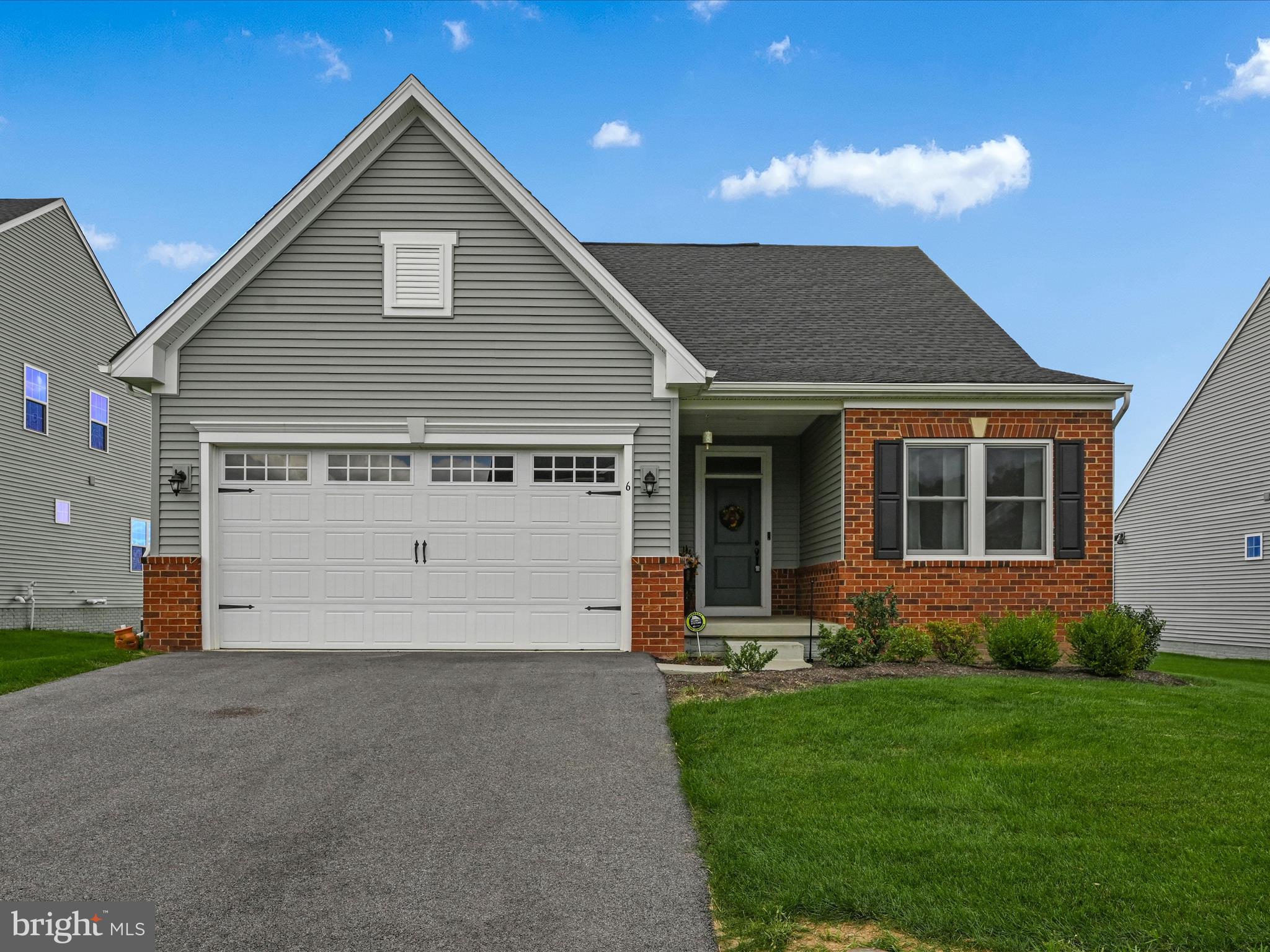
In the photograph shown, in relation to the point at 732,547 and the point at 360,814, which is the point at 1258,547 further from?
the point at 360,814

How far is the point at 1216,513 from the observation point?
22.6 m

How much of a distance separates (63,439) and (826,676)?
688 inches

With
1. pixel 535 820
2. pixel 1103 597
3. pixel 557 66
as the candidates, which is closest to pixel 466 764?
pixel 535 820

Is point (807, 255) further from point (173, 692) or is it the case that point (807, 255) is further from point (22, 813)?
point (22, 813)

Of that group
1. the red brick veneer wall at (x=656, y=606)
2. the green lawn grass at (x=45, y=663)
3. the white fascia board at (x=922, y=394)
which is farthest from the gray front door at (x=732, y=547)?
the green lawn grass at (x=45, y=663)

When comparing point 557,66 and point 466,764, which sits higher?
point 557,66

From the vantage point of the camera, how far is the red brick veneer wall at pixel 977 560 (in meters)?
12.9

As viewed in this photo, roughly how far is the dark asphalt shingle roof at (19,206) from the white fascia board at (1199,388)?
2107 centimetres

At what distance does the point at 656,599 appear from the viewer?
1226cm

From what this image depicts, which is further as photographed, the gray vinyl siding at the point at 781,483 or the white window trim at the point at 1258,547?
the white window trim at the point at 1258,547

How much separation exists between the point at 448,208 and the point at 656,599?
5.17 meters

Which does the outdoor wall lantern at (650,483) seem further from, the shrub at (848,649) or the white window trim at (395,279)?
the white window trim at (395,279)

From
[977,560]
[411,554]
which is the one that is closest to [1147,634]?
[977,560]

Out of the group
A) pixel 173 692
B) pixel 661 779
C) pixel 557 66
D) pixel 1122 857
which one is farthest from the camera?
pixel 557 66
